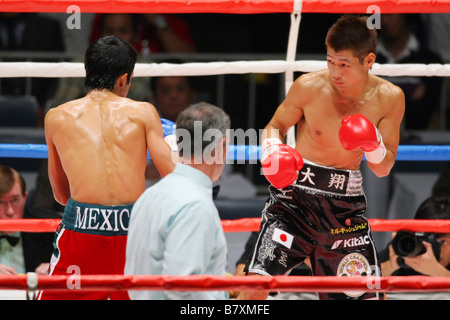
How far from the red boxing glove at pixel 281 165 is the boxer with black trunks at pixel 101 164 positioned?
0.87 ft

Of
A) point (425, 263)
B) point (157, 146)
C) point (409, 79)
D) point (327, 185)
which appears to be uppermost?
point (409, 79)

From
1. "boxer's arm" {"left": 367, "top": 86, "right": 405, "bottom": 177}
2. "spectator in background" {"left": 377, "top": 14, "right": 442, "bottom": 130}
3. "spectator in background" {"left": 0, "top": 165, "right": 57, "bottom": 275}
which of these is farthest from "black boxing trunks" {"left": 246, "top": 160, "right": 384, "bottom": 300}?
"spectator in background" {"left": 377, "top": 14, "right": 442, "bottom": 130}

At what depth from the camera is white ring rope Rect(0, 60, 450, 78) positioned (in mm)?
2467

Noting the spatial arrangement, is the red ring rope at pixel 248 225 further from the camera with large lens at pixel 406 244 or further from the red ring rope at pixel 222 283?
the red ring rope at pixel 222 283

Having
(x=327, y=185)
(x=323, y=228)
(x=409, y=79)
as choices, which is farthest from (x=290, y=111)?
(x=409, y=79)

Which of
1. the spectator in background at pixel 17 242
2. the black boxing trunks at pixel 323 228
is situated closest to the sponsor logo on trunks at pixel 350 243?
the black boxing trunks at pixel 323 228

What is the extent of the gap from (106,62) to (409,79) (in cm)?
259

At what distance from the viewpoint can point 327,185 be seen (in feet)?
7.49

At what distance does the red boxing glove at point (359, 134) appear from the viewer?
6.79 ft

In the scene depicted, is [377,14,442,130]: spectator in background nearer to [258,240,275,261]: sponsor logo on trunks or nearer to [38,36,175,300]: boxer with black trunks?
[258,240,275,261]: sponsor logo on trunks

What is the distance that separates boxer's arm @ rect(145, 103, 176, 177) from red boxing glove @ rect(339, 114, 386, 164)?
47 centimetres

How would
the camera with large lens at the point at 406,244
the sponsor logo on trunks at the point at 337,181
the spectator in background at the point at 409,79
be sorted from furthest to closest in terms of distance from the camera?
the spectator in background at the point at 409,79 → the camera with large lens at the point at 406,244 → the sponsor logo on trunks at the point at 337,181

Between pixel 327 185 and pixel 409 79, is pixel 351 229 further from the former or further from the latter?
pixel 409 79
